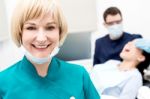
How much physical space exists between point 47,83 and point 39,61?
0.08m

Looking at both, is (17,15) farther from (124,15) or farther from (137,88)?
(124,15)

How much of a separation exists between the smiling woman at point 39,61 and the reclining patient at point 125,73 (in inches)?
35.8

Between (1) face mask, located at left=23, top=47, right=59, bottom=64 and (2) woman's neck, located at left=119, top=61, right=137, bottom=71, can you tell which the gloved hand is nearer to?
(2) woman's neck, located at left=119, top=61, right=137, bottom=71

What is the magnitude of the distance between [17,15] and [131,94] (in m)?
1.14

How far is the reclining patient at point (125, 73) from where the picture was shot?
1780mm

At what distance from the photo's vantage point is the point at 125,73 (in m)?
1.87

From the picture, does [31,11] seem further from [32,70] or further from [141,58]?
[141,58]

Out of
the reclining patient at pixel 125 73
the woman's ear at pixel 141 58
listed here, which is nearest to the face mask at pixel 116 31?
the reclining patient at pixel 125 73

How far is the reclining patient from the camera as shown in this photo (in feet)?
5.84

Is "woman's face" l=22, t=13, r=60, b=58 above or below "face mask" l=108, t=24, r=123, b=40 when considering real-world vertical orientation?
above

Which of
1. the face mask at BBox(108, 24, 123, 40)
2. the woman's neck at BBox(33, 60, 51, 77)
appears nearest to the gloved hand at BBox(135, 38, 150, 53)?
the face mask at BBox(108, 24, 123, 40)

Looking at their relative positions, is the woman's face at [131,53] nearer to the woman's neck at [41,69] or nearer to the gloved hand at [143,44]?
the gloved hand at [143,44]

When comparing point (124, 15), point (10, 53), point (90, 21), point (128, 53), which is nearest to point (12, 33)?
point (128, 53)

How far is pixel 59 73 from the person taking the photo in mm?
912
